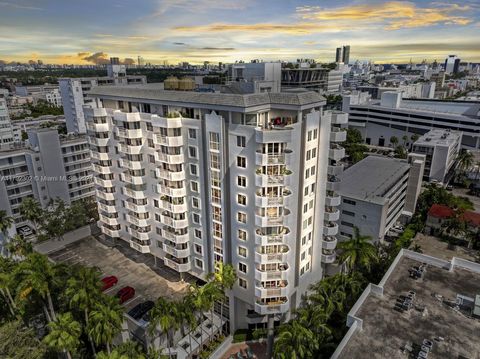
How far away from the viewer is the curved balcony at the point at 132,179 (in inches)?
2447

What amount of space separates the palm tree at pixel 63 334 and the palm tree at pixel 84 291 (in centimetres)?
275

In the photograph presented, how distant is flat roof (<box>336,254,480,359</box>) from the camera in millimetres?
35125

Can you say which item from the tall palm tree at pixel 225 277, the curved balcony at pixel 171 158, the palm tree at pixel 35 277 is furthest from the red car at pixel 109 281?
the curved balcony at pixel 171 158

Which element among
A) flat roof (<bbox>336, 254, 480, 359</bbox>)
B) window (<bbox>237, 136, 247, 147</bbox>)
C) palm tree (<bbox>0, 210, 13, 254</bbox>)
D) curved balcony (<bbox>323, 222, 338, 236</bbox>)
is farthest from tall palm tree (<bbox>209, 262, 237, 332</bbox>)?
palm tree (<bbox>0, 210, 13, 254</bbox>)

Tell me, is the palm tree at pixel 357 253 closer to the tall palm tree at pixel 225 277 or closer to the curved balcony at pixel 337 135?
the curved balcony at pixel 337 135

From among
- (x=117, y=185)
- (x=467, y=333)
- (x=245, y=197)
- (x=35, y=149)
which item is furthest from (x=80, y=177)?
(x=467, y=333)

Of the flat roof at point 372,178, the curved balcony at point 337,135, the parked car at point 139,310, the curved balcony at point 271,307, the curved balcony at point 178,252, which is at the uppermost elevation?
the curved balcony at point 337,135

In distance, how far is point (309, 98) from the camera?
154 ft

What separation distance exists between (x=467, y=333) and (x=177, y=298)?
146ft

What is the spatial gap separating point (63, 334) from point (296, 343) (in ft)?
94.6

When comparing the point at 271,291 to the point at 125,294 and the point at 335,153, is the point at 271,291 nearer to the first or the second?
the point at 335,153

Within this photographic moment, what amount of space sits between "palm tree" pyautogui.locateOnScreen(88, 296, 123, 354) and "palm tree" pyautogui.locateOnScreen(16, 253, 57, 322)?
9.68 meters

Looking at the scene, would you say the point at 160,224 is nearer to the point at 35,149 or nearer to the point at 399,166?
the point at 35,149

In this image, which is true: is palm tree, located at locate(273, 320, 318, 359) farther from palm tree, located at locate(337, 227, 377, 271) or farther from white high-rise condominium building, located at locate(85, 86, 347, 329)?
palm tree, located at locate(337, 227, 377, 271)
